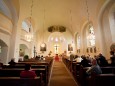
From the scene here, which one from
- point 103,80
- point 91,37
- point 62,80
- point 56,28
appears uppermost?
point 56,28

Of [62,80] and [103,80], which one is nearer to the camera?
[103,80]

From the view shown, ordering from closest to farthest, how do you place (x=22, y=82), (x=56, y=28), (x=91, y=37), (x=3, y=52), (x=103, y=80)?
(x=22, y=82) → (x=103, y=80) → (x=3, y=52) → (x=91, y=37) → (x=56, y=28)

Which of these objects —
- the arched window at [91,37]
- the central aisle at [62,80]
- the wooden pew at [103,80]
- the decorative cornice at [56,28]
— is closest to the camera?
the wooden pew at [103,80]

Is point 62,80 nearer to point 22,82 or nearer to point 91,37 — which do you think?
point 22,82

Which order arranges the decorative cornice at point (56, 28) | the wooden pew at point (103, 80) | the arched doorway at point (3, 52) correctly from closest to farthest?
the wooden pew at point (103, 80), the arched doorway at point (3, 52), the decorative cornice at point (56, 28)

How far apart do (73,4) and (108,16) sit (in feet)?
13.0

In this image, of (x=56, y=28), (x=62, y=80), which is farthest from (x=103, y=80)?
(x=56, y=28)

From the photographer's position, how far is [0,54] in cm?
874

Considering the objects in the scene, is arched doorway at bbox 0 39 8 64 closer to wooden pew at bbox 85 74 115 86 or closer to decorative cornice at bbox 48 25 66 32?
wooden pew at bbox 85 74 115 86

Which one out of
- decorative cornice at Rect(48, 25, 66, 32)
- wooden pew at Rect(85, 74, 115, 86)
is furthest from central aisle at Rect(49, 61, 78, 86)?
decorative cornice at Rect(48, 25, 66, 32)

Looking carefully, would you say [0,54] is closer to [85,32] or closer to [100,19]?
[100,19]

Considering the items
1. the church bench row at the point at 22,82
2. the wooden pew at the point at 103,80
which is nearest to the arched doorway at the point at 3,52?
the church bench row at the point at 22,82

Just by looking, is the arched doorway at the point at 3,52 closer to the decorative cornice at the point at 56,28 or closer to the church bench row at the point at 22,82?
the church bench row at the point at 22,82

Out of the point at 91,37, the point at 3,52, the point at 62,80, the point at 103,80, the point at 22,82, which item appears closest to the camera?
the point at 22,82
